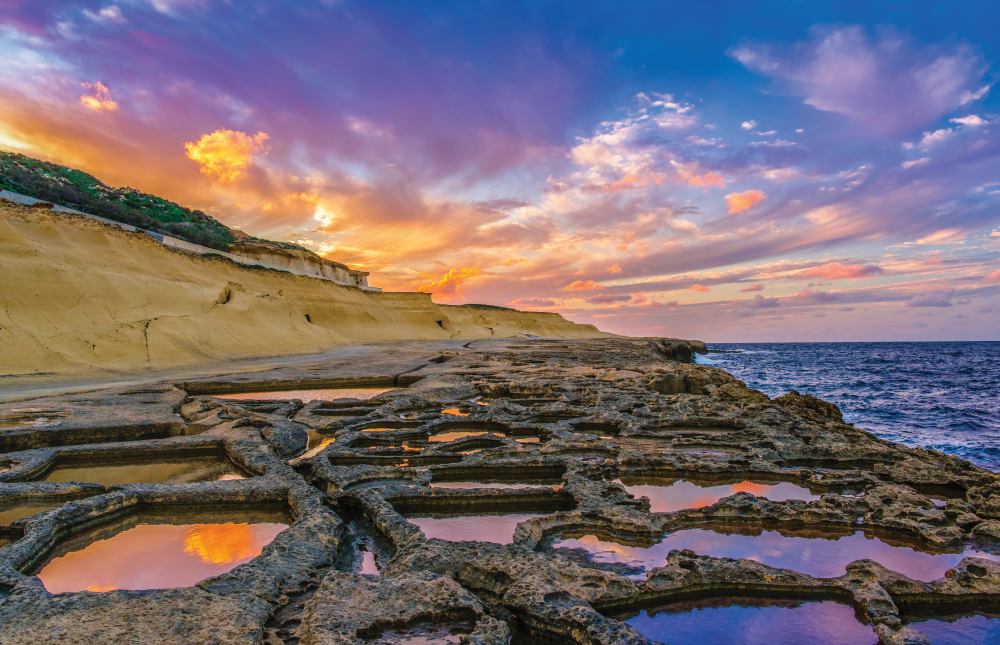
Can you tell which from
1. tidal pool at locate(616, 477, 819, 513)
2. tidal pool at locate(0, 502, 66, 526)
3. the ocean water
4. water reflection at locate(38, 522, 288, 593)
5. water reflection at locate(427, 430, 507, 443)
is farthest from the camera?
the ocean water

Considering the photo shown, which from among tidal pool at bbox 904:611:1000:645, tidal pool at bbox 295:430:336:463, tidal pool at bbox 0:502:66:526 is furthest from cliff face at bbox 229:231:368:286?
tidal pool at bbox 904:611:1000:645

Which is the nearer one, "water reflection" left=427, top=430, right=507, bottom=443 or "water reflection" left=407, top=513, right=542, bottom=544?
"water reflection" left=407, top=513, right=542, bottom=544

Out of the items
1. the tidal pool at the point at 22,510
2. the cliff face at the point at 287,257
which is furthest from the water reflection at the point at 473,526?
the cliff face at the point at 287,257

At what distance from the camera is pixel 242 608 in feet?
7.65

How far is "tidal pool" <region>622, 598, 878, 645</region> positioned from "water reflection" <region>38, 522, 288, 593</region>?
7.24ft

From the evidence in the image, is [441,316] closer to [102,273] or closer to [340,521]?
[102,273]

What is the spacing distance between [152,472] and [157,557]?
2.29 m

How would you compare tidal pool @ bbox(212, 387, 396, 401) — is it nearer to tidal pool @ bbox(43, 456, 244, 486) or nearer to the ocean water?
tidal pool @ bbox(43, 456, 244, 486)

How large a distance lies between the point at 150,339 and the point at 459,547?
53.0 ft

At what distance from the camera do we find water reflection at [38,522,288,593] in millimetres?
2877

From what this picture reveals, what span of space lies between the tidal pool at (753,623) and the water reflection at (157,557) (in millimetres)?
2208

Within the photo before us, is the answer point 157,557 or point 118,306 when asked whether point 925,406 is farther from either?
point 118,306

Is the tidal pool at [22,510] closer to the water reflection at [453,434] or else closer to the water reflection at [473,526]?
the water reflection at [473,526]

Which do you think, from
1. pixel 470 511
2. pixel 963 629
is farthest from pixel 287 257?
pixel 963 629
